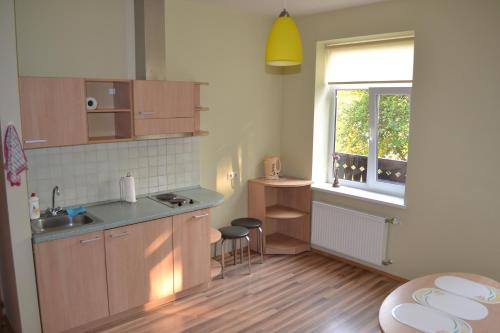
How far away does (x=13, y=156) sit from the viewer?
9.27 feet

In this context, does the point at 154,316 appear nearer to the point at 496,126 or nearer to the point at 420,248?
the point at 420,248

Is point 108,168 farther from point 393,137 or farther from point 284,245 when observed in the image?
point 393,137

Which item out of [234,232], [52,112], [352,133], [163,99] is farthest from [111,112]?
[352,133]

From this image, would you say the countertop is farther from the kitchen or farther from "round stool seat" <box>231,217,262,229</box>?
"round stool seat" <box>231,217,262,229</box>

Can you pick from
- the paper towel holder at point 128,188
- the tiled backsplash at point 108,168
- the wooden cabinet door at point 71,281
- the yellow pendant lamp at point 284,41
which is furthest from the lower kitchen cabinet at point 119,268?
the yellow pendant lamp at point 284,41

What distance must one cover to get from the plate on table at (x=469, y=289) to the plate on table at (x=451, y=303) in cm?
6

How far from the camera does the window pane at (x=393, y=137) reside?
423cm

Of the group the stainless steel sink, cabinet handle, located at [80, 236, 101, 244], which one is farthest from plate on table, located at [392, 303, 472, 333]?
the stainless steel sink

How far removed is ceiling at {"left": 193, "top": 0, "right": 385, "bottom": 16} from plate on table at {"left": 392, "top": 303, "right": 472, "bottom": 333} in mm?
2979

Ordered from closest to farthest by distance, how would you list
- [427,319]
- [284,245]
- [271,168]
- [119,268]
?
[427,319], [119,268], [284,245], [271,168]

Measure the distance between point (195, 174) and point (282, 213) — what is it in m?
1.20

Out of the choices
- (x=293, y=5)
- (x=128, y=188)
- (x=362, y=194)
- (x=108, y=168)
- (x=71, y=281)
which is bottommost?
(x=71, y=281)

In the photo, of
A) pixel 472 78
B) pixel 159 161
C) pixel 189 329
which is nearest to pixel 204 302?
pixel 189 329

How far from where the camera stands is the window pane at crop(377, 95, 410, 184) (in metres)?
4.23
